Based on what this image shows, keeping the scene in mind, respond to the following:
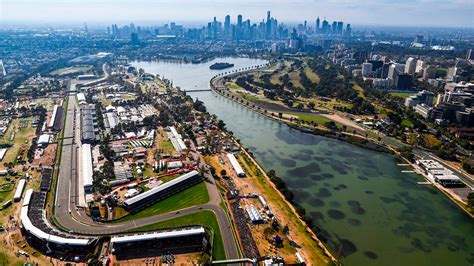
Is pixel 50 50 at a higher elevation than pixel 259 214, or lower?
higher

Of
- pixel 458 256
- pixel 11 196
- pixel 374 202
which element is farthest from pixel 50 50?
pixel 458 256

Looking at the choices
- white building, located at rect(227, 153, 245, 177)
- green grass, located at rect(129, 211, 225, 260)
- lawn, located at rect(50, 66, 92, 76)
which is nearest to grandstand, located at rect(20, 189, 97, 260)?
green grass, located at rect(129, 211, 225, 260)

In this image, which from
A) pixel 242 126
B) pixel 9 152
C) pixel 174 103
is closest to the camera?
pixel 9 152

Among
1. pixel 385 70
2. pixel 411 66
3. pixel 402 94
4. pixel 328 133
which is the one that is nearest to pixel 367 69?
pixel 385 70

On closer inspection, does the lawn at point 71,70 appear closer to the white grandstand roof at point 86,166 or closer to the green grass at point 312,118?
the white grandstand roof at point 86,166

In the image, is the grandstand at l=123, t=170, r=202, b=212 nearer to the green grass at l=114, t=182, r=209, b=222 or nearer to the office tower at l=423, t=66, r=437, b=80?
the green grass at l=114, t=182, r=209, b=222

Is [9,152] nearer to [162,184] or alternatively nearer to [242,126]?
[162,184]

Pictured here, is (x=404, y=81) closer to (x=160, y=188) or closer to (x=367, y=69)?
(x=367, y=69)
